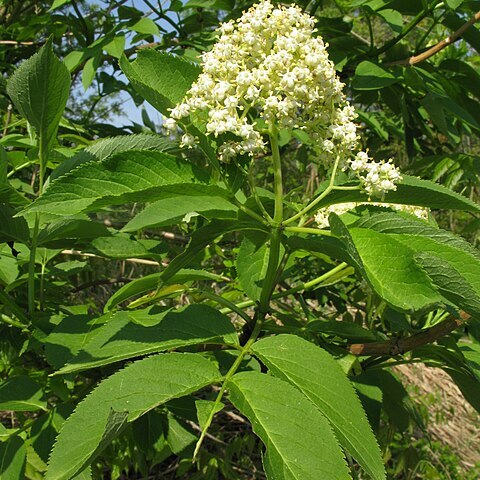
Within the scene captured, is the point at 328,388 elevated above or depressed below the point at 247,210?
below

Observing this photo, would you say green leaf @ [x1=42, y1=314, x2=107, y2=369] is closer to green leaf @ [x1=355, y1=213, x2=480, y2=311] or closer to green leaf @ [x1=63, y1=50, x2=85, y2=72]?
green leaf @ [x1=355, y1=213, x2=480, y2=311]

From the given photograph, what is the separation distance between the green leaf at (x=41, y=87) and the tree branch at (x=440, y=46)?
1.12 meters

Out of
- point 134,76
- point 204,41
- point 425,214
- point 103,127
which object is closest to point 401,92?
point 204,41

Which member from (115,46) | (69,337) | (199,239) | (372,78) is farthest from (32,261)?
(372,78)

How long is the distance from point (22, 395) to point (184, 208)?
1.68 ft

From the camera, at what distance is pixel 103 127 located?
2014 mm

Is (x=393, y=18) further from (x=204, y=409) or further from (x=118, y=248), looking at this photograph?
(x=204, y=409)

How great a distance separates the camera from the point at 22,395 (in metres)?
0.96

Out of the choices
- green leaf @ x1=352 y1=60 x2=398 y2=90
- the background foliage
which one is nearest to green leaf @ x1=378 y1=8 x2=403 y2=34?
the background foliage

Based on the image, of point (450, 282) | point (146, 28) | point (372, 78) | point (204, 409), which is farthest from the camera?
point (146, 28)

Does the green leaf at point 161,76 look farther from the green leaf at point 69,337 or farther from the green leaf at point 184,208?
the green leaf at point 69,337

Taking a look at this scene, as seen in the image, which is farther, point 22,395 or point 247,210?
point 22,395

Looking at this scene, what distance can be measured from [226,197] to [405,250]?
0.25 meters

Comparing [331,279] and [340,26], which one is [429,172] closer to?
[340,26]
